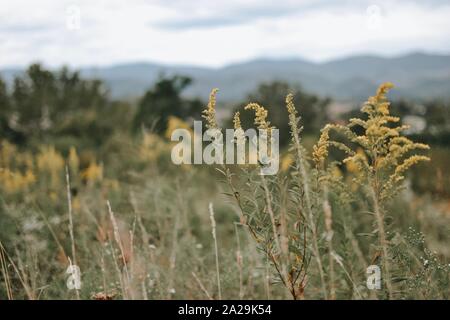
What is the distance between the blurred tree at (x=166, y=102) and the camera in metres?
21.1

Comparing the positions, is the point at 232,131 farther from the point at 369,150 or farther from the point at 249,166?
the point at 369,150

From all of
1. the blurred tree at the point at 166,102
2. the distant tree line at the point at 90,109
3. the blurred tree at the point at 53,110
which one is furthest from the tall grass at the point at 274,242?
the blurred tree at the point at 53,110

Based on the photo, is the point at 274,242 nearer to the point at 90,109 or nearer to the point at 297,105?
the point at 90,109

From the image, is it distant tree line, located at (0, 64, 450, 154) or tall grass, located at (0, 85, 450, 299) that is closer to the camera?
tall grass, located at (0, 85, 450, 299)

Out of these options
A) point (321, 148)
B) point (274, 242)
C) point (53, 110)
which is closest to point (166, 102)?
point (53, 110)

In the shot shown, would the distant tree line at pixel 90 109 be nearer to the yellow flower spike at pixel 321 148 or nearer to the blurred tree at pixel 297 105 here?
the blurred tree at pixel 297 105

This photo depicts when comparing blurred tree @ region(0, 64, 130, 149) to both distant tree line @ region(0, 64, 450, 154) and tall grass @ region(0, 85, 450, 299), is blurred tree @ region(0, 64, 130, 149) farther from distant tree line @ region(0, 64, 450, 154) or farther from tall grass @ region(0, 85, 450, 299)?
tall grass @ region(0, 85, 450, 299)

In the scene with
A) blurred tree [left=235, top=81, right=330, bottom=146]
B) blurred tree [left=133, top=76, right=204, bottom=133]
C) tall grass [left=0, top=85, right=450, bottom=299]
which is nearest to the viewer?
tall grass [left=0, top=85, right=450, bottom=299]

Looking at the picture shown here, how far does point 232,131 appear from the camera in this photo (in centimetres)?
249

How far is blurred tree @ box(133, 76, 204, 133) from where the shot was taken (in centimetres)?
2108

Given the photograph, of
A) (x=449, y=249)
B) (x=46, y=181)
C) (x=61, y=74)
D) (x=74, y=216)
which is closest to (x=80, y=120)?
(x=61, y=74)

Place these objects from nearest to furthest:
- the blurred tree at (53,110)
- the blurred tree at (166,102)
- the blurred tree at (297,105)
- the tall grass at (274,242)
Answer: the tall grass at (274,242) → the blurred tree at (166,102) → the blurred tree at (53,110) → the blurred tree at (297,105)

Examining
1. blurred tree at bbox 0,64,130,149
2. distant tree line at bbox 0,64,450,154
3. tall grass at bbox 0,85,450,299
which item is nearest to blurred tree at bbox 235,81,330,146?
distant tree line at bbox 0,64,450,154
